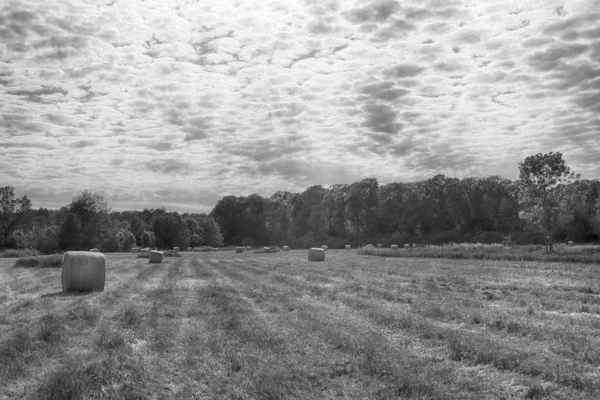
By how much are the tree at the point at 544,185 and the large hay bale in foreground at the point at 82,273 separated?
138 feet

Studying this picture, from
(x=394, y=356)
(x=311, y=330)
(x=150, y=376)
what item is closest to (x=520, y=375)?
(x=394, y=356)

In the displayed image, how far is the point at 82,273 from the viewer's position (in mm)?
20891

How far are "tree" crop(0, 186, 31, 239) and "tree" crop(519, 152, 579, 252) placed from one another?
10621 cm

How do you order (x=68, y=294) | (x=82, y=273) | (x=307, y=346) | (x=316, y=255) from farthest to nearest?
1. (x=316, y=255)
2. (x=82, y=273)
3. (x=68, y=294)
4. (x=307, y=346)

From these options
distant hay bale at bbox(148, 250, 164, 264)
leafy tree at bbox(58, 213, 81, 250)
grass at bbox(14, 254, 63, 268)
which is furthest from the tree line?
grass at bbox(14, 254, 63, 268)

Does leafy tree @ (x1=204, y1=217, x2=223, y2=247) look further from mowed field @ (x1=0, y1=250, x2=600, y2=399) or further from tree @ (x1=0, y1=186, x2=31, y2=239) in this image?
mowed field @ (x1=0, y1=250, x2=600, y2=399)

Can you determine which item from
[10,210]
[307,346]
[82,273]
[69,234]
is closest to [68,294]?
[82,273]

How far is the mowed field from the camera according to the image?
7.52 meters

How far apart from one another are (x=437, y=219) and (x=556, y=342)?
114 metres

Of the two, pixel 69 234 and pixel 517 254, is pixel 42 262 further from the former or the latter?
pixel 69 234

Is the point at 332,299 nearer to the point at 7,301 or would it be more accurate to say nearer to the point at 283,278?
the point at 283,278

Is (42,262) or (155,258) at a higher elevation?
(42,262)

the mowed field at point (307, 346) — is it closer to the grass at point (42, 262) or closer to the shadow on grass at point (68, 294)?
the shadow on grass at point (68, 294)

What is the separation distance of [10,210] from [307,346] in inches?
4784
